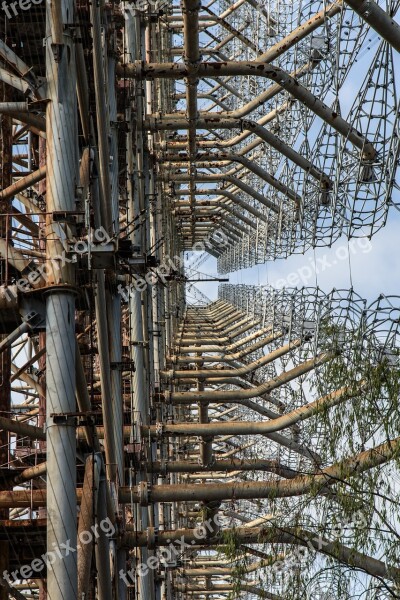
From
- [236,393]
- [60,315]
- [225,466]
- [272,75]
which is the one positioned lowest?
[60,315]

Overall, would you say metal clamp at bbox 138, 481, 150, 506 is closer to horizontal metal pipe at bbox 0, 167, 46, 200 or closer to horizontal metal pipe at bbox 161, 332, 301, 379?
horizontal metal pipe at bbox 0, 167, 46, 200

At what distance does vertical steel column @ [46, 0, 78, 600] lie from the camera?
9.27m

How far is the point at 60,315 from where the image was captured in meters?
9.56

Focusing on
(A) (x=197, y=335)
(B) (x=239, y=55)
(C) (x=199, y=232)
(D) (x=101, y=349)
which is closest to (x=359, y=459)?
(D) (x=101, y=349)

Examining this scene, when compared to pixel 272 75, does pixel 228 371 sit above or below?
above

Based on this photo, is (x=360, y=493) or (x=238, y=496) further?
(x=238, y=496)

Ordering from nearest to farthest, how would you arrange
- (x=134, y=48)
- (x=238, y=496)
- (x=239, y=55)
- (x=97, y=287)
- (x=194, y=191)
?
(x=97, y=287) < (x=238, y=496) < (x=134, y=48) < (x=194, y=191) < (x=239, y=55)

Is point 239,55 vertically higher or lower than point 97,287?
higher

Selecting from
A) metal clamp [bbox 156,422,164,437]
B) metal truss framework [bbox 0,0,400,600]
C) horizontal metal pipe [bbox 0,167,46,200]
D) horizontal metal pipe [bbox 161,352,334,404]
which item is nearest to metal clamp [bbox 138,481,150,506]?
metal truss framework [bbox 0,0,400,600]

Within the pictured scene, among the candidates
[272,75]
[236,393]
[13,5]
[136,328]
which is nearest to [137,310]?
[136,328]

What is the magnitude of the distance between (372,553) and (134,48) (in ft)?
33.6

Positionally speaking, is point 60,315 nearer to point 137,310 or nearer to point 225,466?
point 225,466

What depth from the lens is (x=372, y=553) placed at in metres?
9.30

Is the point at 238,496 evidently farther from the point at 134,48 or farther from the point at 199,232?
the point at 199,232
